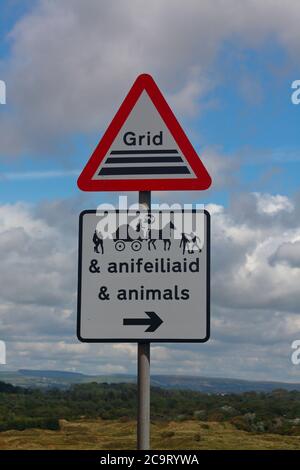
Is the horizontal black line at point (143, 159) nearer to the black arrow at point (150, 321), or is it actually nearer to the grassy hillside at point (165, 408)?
the black arrow at point (150, 321)


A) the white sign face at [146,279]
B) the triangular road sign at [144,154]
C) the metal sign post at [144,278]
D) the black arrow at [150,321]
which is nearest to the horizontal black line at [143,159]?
the triangular road sign at [144,154]

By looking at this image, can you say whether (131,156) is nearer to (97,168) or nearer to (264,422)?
(97,168)

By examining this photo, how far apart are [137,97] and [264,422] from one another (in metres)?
24.4

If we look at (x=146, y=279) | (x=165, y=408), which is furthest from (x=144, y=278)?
(x=165, y=408)

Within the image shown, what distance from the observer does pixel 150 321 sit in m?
5.25

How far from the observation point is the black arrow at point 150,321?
5.23m

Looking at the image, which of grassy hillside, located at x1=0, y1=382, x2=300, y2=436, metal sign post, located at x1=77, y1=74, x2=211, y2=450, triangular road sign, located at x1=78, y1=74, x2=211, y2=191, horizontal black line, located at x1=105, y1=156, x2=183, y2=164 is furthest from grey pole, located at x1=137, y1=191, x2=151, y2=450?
grassy hillside, located at x1=0, y1=382, x2=300, y2=436

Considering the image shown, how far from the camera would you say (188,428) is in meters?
27.4

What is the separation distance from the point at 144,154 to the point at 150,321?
126 cm

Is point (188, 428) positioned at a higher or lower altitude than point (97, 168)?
lower

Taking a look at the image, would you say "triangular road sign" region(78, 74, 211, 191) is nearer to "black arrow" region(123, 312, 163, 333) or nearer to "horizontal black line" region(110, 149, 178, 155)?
"horizontal black line" region(110, 149, 178, 155)
